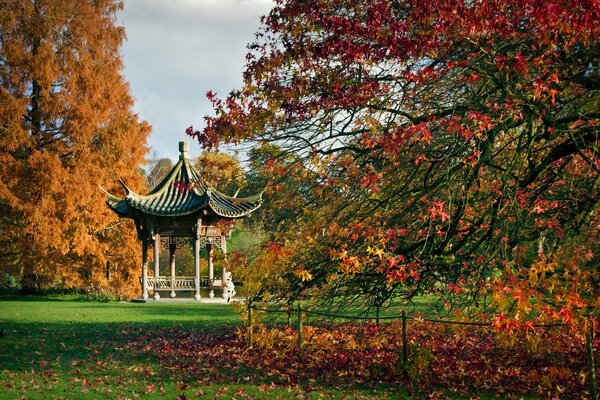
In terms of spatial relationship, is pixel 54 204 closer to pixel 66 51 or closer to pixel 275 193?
pixel 66 51

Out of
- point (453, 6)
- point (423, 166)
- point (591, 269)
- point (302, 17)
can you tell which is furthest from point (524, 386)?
point (302, 17)

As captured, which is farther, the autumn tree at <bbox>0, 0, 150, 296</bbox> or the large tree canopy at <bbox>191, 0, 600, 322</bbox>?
the autumn tree at <bbox>0, 0, 150, 296</bbox>

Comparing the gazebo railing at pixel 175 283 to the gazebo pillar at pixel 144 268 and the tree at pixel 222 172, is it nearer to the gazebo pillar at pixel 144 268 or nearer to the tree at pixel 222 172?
the gazebo pillar at pixel 144 268

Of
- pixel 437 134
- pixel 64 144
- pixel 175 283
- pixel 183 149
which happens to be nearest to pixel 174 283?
pixel 175 283

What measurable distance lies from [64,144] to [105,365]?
1854 centimetres

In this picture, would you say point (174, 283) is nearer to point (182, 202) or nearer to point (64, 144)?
point (182, 202)

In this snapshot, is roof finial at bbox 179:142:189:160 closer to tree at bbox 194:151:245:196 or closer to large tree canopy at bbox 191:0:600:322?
Result: tree at bbox 194:151:245:196

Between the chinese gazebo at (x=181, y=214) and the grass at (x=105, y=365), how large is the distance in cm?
611

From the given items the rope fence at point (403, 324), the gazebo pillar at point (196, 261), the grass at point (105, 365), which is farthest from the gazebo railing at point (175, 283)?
the rope fence at point (403, 324)

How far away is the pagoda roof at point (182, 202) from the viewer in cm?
2339

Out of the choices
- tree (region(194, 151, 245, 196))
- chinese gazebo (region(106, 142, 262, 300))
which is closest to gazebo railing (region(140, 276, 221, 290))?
chinese gazebo (region(106, 142, 262, 300))

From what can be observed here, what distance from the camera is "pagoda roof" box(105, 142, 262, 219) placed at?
2339 cm

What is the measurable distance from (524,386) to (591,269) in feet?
6.37

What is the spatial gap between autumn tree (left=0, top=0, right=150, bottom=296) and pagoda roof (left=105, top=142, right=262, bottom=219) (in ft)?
7.58
